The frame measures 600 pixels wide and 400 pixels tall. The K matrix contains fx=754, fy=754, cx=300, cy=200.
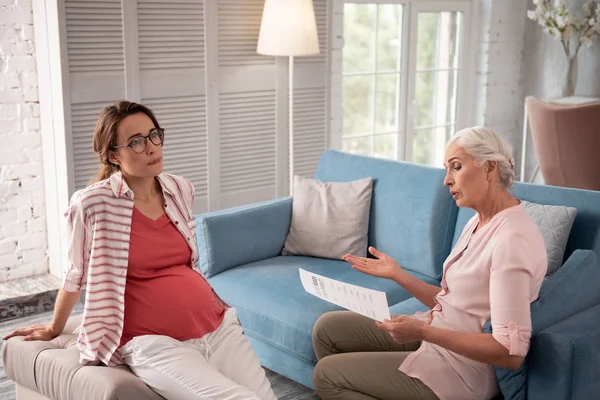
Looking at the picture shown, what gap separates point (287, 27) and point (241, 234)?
54.3 inches

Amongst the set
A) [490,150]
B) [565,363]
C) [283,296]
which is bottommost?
[283,296]

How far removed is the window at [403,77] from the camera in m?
5.12

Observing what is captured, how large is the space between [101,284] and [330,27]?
3057 mm

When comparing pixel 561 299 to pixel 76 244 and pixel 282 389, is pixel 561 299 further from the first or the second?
pixel 76 244

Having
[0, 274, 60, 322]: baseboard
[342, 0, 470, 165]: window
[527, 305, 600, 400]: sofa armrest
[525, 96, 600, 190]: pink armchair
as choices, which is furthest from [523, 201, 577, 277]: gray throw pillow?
[342, 0, 470, 165]: window

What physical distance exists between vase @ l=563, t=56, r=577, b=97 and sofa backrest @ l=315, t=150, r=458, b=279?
2.74 metres

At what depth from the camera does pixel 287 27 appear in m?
4.05

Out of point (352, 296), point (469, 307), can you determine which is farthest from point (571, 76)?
→ point (352, 296)

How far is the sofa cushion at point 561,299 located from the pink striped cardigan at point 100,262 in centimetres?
100

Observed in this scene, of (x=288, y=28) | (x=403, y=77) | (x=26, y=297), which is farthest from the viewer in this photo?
(x=403, y=77)

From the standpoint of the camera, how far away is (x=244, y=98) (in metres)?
4.33

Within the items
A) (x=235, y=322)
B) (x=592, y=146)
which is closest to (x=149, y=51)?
(x=235, y=322)

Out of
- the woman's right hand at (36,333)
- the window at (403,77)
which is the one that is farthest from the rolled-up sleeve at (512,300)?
the window at (403,77)

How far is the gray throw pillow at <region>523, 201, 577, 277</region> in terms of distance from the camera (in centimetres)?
250
